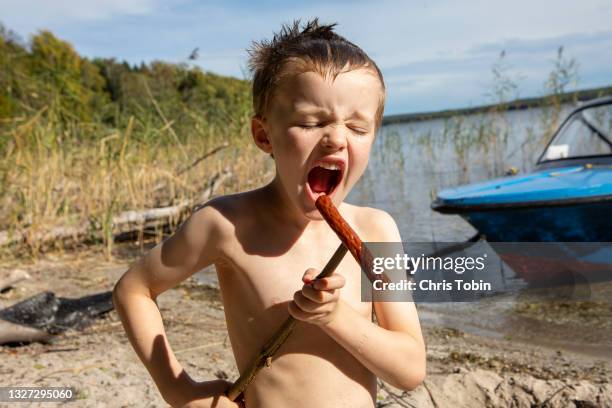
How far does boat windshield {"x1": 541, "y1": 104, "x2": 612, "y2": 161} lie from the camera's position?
606 cm

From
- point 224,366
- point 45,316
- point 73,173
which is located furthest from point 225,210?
point 73,173

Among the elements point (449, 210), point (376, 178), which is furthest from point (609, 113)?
point (376, 178)

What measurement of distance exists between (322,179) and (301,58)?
0.29m

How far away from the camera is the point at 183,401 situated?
148cm

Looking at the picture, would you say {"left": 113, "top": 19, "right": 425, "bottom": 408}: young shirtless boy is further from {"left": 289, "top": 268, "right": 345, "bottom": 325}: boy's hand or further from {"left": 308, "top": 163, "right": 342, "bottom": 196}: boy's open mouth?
{"left": 289, "top": 268, "right": 345, "bottom": 325}: boy's hand

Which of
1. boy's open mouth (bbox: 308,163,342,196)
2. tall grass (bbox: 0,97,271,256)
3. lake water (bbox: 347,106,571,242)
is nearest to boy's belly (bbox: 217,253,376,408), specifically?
boy's open mouth (bbox: 308,163,342,196)

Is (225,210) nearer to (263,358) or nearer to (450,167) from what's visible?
(263,358)

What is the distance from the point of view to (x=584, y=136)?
6238 millimetres

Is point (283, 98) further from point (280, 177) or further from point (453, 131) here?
point (453, 131)

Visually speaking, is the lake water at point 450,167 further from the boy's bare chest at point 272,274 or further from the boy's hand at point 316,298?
the boy's hand at point 316,298

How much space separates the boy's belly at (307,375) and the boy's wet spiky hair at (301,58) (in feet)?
1.84

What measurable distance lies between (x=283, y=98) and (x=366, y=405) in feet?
2.62

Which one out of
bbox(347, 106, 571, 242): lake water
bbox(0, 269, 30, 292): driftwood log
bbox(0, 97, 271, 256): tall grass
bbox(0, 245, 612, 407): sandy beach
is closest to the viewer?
bbox(0, 245, 612, 407): sandy beach

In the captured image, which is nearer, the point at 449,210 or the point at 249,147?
the point at 449,210
